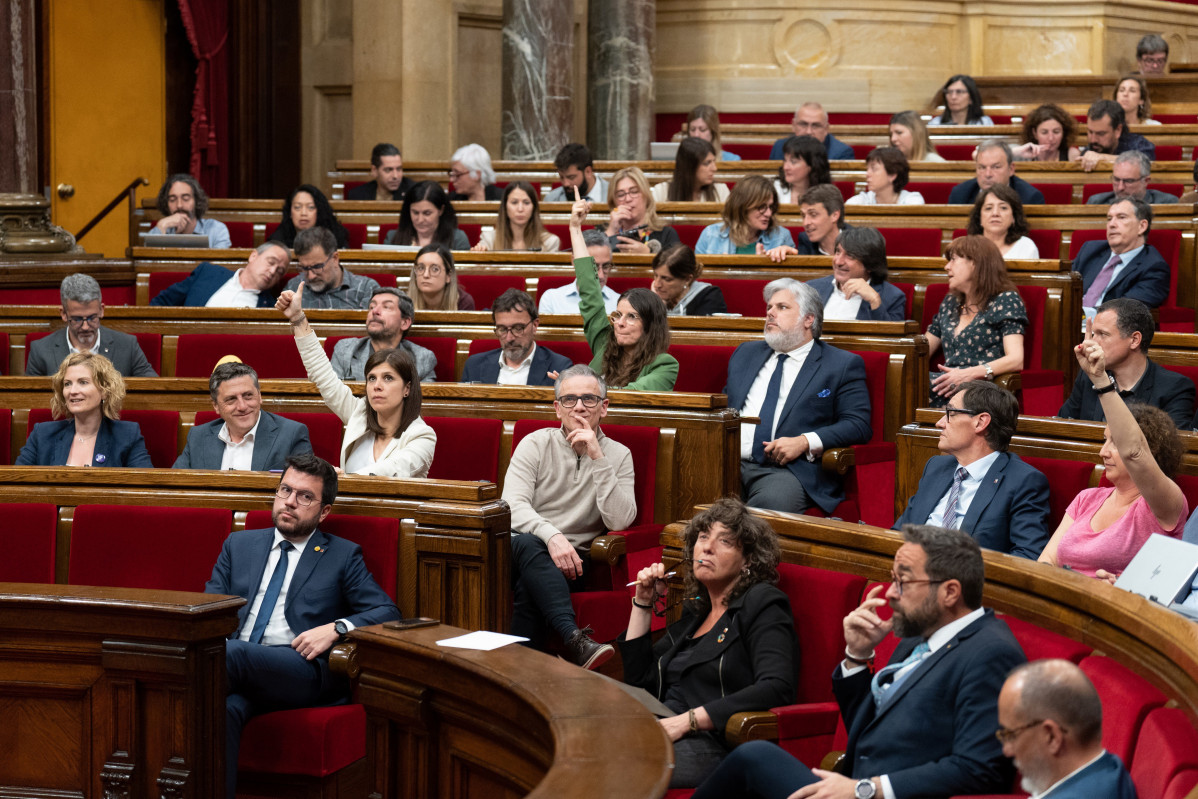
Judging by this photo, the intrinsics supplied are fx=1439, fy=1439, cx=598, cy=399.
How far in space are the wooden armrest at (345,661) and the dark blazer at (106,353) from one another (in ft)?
6.28

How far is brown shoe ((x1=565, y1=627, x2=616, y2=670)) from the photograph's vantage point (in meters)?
3.05

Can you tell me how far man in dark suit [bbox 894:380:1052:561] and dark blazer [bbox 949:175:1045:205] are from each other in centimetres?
272

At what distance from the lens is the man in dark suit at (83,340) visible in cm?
430

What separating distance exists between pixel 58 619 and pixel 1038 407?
2780 millimetres

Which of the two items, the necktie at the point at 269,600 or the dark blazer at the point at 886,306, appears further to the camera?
the dark blazer at the point at 886,306

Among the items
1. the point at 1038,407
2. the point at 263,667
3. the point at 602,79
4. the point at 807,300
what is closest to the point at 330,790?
the point at 263,667

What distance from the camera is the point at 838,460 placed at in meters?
3.71

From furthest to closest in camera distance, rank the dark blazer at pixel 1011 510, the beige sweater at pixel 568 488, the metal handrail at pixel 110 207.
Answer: the metal handrail at pixel 110 207 → the beige sweater at pixel 568 488 → the dark blazer at pixel 1011 510

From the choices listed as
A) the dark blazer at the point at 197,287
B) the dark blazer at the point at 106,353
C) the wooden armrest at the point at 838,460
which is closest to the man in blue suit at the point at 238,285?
the dark blazer at the point at 197,287

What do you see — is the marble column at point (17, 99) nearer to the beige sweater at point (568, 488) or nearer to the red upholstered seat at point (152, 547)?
the red upholstered seat at point (152, 547)

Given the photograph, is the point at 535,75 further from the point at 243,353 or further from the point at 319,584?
the point at 319,584

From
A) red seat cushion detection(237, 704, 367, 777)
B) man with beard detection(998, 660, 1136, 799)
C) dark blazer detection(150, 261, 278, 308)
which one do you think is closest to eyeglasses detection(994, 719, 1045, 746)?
man with beard detection(998, 660, 1136, 799)

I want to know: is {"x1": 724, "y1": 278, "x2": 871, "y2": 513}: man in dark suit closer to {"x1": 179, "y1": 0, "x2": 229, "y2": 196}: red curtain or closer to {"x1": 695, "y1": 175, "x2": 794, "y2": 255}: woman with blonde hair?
{"x1": 695, "y1": 175, "x2": 794, "y2": 255}: woman with blonde hair

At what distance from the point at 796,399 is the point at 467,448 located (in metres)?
0.89
